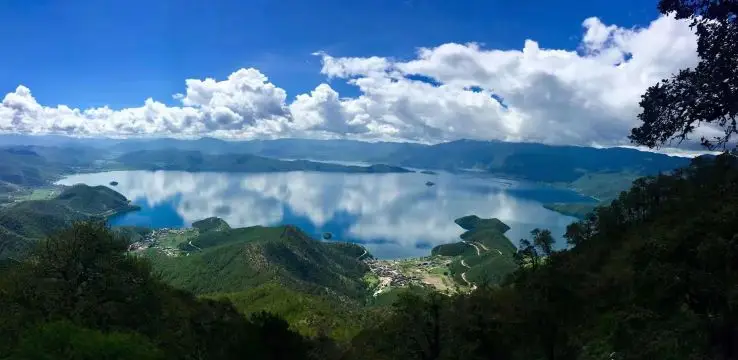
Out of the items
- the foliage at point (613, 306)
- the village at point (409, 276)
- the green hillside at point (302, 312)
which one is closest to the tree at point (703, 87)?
the foliage at point (613, 306)

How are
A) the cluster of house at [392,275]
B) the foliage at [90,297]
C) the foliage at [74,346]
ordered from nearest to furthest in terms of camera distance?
the foliage at [74,346] → the foliage at [90,297] → the cluster of house at [392,275]

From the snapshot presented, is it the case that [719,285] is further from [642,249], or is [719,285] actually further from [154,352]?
[154,352]

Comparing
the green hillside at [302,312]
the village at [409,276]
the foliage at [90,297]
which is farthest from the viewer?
the village at [409,276]

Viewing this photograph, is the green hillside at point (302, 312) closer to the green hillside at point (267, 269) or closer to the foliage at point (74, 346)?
the green hillside at point (267, 269)

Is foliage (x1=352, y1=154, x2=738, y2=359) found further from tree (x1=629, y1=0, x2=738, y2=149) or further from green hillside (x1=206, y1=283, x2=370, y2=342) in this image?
green hillside (x1=206, y1=283, x2=370, y2=342)

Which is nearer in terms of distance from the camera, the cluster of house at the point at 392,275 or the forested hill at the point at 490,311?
the forested hill at the point at 490,311

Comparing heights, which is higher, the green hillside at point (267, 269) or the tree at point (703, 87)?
the tree at point (703, 87)

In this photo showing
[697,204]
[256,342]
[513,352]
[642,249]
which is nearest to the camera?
[642,249]

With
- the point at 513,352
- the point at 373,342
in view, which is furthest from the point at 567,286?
the point at 373,342

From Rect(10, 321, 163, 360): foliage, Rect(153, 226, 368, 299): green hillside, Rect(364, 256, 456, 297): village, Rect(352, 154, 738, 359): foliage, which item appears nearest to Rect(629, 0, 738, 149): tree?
Rect(352, 154, 738, 359): foliage
